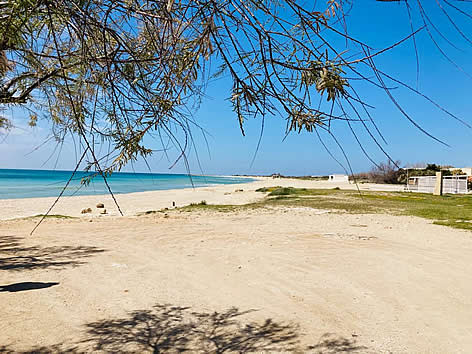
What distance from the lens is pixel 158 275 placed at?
5.59 meters

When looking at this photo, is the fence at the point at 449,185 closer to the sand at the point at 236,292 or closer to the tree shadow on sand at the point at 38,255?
the sand at the point at 236,292

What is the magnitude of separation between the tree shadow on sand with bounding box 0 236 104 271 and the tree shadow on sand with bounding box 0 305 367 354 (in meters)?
2.57

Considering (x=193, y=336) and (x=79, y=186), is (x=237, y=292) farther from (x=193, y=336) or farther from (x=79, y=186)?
(x=79, y=186)

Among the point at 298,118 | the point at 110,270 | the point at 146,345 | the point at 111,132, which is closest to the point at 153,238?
the point at 110,270

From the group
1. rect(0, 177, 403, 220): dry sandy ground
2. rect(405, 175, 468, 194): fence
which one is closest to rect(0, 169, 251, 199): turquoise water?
rect(0, 177, 403, 220): dry sandy ground

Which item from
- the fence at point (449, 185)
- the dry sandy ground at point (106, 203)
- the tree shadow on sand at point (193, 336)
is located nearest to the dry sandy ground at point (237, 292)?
the tree shadow on sand at point (193, 336)

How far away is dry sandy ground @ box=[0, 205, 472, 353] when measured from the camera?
357 cm

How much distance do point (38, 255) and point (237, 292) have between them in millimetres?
3988

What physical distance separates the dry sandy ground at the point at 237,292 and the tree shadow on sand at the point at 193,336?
1 centimetres

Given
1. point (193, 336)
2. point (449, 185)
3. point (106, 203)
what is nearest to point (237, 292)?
point (193, 336)

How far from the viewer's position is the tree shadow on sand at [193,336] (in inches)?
134

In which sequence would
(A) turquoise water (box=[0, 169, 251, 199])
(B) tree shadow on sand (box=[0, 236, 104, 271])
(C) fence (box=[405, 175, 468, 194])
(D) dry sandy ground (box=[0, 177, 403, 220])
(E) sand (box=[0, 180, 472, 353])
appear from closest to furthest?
1. (A) turquoise water (box=[0, 169, 251, 199])
2. (E) sand (box=[0, 180, 472, 353])
3. (B) tree shadow on sand (box=[0, 236, 104, 271])
4. (D) dry sandy ground (box=[0, 177, 403, 220])
5. (C) fence (box=[405, 175, 468, 194])

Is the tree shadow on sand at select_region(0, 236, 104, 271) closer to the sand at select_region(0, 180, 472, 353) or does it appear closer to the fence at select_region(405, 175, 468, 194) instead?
the sand at select_region(0, 180, 472, 353)

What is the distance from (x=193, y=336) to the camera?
3.65 m
